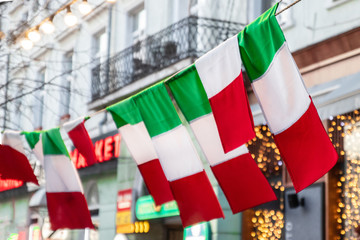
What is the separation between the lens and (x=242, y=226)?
1272 centimetres

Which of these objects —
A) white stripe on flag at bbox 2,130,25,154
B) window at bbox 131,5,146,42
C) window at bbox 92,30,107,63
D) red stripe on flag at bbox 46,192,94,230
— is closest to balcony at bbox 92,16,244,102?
window at bbox 131,5,146,42

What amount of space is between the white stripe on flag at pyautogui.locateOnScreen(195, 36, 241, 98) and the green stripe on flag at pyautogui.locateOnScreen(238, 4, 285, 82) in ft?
0.35

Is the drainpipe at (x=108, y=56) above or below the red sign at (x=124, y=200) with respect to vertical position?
above

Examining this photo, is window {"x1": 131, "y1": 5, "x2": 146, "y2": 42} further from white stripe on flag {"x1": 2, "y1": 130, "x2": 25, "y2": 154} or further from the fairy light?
the fairy light

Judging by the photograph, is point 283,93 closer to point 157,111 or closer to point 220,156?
point 220,156

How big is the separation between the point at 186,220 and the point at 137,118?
1506mm

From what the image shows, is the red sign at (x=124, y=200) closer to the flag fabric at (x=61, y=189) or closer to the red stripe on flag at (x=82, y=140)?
the flag fabric at (x=61, y=189)

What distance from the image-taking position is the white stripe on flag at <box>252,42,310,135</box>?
6.06 m

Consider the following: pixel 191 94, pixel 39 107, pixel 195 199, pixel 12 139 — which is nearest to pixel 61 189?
pixel 12 139

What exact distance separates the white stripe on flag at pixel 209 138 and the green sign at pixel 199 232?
601 centimetres

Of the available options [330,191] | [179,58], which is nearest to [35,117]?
[179,58]

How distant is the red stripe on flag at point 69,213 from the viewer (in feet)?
30.7

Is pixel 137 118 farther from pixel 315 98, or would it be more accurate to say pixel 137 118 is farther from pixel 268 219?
pixel 268 219

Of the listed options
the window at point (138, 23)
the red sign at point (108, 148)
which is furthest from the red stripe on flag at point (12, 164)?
the window at point (138, 23)
